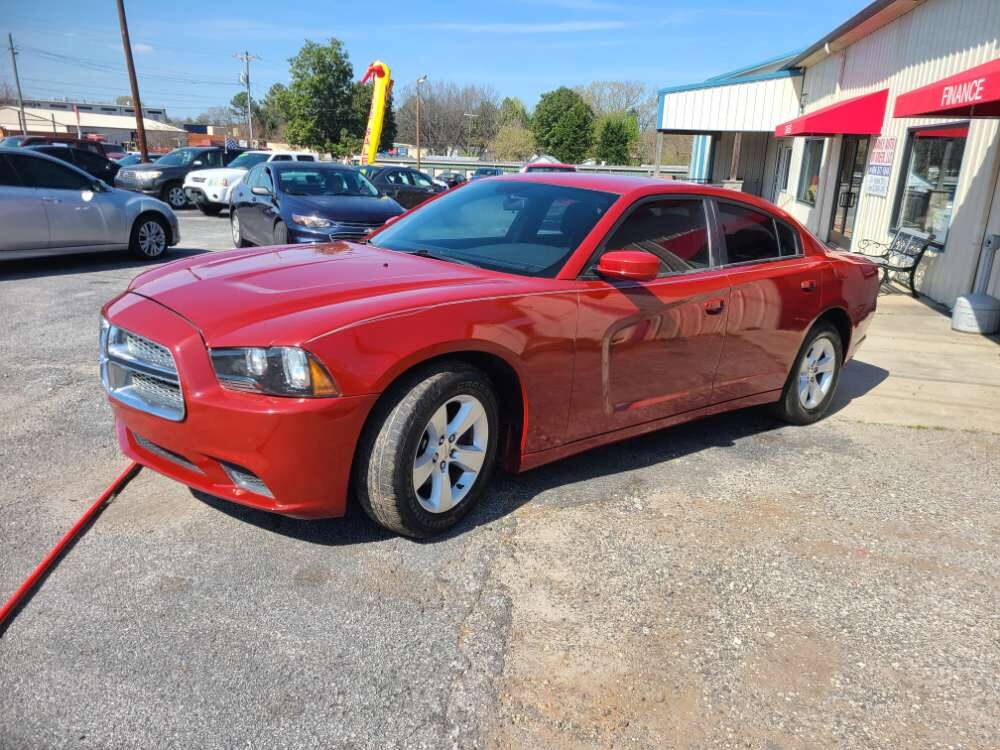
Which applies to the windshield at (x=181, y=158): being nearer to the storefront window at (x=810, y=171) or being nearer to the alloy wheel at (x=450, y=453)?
the storefront window at (x=810, y=171)

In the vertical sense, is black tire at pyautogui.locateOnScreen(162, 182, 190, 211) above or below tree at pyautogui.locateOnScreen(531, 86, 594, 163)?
below

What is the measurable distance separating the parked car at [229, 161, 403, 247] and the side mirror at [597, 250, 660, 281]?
633 centimetres

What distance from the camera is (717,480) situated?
432 centimetres

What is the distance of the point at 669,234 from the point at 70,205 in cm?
874

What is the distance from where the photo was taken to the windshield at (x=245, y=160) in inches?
819

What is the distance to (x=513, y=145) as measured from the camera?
80.4 metres

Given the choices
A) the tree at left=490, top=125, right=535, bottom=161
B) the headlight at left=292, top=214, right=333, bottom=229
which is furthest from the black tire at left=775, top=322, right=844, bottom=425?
the tree at left=490, top=125, right=535, bottom=161

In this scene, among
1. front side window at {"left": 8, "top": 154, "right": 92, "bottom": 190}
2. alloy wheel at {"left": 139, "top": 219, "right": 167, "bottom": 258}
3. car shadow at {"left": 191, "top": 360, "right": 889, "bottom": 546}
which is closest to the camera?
car shadow at {"left": 191, "top": 360, "right": 889, "bottom": 546}

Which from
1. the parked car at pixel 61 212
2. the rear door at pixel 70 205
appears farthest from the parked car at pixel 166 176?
the rear door at pixel 70 205

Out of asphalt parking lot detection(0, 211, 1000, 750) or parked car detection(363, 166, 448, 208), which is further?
parked car detection(363, 166, 448, 208)

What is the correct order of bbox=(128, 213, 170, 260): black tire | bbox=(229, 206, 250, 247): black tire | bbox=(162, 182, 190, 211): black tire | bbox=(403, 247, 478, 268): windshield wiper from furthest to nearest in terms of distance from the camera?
bbox=(162, 182, 190, 211): black tire < bbox=(229, 206, 250, 247): black tire < bbox=(128, 213, 170, 260): black tire < bbox=(403, 247, 478, 268): windshield wiper

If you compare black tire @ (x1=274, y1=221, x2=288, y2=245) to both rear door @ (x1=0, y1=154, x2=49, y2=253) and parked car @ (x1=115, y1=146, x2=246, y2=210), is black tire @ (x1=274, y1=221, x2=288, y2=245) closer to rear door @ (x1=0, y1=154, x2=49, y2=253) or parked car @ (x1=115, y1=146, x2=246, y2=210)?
rear door @ (x1=0, y1=154, x2=49, y2=253)

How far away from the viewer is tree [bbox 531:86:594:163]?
65.6 metres

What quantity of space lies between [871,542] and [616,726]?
192cm
